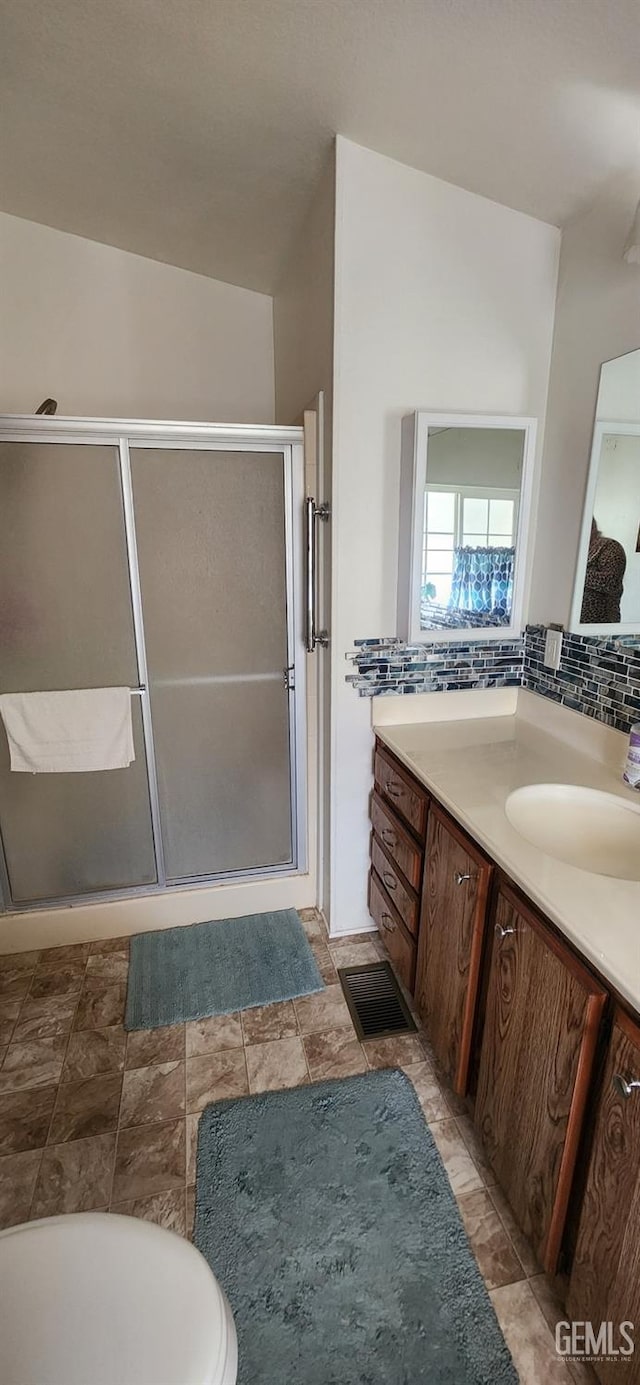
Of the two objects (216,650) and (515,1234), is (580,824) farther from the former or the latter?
(216,650)

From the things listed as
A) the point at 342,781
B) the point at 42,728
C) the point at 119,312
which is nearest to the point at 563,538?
the point at 342,781

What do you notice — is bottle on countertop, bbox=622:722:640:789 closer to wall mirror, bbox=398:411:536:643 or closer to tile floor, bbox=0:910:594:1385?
wall mirror, bbox=398:411:536:643

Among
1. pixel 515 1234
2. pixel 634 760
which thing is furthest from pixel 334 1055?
pixel 634 760

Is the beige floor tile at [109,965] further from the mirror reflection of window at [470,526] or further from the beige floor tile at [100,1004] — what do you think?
the mirror reflection of window at [470,526]

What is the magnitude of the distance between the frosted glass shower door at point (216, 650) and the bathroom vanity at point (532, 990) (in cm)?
62

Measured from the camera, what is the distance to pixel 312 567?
2.01m

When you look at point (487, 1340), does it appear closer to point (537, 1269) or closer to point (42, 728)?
point (537, 1269)

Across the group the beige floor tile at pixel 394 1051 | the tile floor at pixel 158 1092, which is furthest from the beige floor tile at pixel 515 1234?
the beige floor tile at pixel 394 1051

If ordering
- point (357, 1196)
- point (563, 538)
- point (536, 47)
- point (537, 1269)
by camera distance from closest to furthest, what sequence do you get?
point (536, 47)
point (537, 1269)
point (357, 1196)
point (563, 538)

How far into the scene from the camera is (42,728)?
2.01 meters

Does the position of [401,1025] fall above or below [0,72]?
below

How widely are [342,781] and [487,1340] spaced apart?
4.37 feet

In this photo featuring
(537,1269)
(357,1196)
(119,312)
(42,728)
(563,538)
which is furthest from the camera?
(119,312)

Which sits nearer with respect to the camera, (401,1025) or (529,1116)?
(529,1116)
